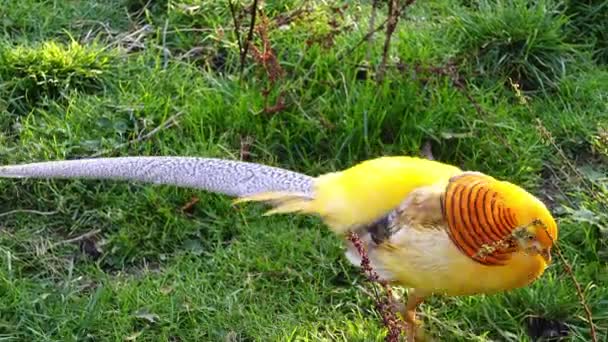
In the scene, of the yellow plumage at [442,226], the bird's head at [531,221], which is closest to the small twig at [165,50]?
the yellow plumage at [442,226]

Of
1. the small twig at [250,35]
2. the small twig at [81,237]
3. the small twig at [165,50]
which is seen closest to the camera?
the small twig at [81,237]

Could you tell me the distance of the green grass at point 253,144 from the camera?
3.13 meters

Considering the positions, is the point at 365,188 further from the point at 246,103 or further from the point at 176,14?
the point at 176,14

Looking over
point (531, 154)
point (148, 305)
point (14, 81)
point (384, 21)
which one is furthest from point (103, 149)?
point (531, 154)

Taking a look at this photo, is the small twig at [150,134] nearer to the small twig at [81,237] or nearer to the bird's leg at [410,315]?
the small twig at [81,237]

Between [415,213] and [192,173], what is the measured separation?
2.50 ft

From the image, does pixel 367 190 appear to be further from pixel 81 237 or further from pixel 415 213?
pixel 81 237

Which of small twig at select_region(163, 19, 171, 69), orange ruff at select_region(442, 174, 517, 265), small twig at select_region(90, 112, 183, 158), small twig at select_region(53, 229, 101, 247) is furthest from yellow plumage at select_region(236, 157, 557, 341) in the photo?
small twig at select_region(163, 19, 171, 69)

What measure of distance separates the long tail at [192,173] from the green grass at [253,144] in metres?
0.32

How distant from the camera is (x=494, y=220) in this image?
2598 millimetres

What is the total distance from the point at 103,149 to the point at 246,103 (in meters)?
0.54

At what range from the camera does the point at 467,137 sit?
3740 millimetres

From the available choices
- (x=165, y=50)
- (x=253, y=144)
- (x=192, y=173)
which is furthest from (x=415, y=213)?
(x=165, y=50)

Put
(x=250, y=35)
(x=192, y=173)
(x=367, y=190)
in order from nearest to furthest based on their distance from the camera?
(x=367, y=190) < (x=192, y=173) < (x=250, y=35)
